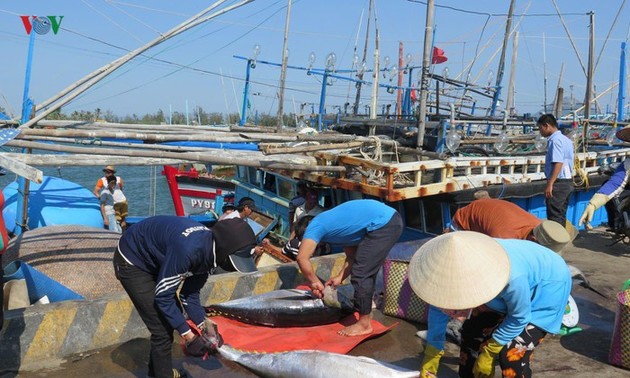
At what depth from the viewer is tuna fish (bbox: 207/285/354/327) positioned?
5.45 m

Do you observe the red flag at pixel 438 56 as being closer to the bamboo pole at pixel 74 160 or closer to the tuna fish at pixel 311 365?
the bamboo pole at pixel 74 160

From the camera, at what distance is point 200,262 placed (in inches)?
143

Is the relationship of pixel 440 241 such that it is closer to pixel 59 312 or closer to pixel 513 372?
pixel 513 372

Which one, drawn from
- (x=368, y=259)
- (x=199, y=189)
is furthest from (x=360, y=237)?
(x=199, y=189)

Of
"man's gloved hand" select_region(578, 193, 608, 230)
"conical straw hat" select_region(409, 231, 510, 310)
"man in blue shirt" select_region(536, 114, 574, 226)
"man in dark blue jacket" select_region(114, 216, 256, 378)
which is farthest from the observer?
"man in blue shirt" select_region(536, 114, 574, 226)

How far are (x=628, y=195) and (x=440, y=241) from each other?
650cm

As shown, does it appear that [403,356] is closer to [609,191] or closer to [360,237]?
[360,237]

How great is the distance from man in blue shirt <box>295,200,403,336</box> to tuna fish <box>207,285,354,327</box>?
0.35 metres

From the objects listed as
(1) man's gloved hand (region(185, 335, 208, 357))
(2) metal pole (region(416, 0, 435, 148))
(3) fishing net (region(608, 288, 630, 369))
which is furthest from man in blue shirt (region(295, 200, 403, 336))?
(2) metal pole (region(416, 0, 435, 148))

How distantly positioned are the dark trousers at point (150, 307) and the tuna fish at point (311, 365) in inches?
29.2

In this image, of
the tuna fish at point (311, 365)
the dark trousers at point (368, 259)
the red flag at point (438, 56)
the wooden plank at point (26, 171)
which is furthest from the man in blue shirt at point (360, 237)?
the red flag at point (438, 56)

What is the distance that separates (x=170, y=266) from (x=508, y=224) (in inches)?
113

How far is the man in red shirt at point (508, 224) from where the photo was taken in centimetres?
446

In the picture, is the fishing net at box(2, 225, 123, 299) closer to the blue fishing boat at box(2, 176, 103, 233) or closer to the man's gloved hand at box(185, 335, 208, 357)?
the blue fishing boat at box(2, 176, 103, 233)
